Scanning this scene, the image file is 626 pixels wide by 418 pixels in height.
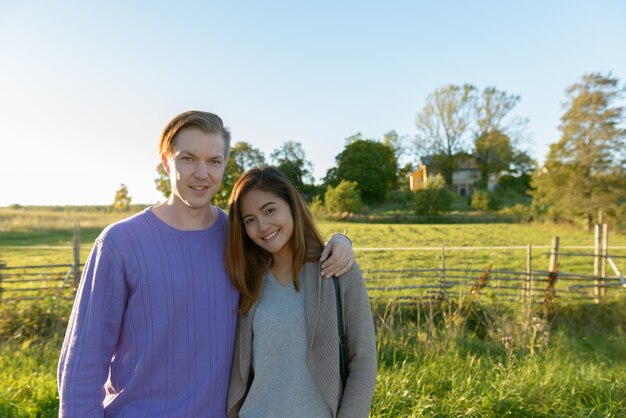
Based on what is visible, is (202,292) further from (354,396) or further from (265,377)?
(354,396)

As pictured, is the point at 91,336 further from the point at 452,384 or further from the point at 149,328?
the point at 452,384

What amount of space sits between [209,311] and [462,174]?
2101 inches

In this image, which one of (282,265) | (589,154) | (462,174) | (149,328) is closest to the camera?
(149,328)

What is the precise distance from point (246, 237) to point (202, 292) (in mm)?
344

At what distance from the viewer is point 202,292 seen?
5.71ft

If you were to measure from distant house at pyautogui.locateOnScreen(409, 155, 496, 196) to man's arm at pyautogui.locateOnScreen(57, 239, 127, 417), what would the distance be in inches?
1857

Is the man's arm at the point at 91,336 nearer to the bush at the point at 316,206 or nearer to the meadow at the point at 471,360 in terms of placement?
the bush at the point at 316,206

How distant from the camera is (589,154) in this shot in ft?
86.1

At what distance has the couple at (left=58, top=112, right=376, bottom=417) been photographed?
1.58m

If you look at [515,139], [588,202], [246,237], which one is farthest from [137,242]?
[515,139]

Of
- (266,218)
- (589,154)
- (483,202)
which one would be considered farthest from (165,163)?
(483,202)

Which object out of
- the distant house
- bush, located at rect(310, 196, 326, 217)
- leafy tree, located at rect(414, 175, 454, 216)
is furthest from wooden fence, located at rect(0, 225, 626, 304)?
the distant house

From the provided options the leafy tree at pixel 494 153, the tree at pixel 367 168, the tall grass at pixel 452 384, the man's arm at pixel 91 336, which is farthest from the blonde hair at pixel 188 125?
the leafy tree at pixel 494 153

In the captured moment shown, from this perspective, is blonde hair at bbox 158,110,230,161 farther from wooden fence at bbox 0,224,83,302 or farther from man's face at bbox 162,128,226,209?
wooden fence at bbox 0,224,83,302
